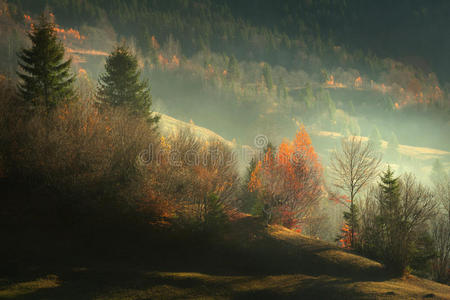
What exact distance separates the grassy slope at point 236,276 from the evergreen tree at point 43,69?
18.6m

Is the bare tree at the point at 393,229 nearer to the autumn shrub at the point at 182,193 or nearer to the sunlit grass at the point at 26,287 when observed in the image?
the autumn shrub at the point at 182,193

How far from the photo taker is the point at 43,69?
94.0ft

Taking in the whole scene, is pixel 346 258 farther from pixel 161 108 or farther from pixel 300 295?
pixel 161 108

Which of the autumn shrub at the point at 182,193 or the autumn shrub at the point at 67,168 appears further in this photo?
the autumn shrub at the point at 182,193

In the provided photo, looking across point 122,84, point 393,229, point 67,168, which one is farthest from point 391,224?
point 122,84

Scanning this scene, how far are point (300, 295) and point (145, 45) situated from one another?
555 feet

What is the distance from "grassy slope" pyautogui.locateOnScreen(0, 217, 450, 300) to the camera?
1492 cm

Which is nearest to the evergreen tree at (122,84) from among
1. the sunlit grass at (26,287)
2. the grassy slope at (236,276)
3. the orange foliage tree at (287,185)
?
the orange foliage tree at (287,185)

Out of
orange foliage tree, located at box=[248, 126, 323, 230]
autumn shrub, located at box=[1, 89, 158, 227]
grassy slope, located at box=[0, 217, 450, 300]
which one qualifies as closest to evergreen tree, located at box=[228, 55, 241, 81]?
orange foliage tree, located at box=[248, 126, 323, 230]

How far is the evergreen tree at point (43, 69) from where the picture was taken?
28.1m

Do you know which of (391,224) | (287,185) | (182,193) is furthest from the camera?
(287,185)

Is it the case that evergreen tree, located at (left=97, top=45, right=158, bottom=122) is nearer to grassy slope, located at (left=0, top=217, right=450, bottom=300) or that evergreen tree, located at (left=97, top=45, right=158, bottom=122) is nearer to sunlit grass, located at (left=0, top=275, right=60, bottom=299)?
grassy slope, located at (left=0, top=217, right=450, bottom=300)

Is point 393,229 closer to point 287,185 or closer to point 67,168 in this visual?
point 287,185

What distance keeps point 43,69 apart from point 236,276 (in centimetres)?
2698
